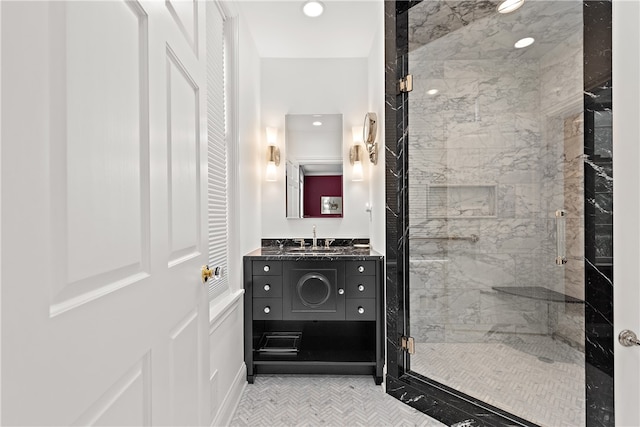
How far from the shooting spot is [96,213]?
0.64 meters

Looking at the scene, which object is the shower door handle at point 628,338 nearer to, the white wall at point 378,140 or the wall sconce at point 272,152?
the white wall at point 378,140

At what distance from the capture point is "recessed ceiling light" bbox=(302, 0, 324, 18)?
7.62 feet

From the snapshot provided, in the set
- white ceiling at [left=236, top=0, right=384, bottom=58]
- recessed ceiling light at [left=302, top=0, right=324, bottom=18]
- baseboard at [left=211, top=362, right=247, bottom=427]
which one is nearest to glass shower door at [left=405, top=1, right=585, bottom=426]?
white ceiling at [left=236, top=0, right=384, bottom=58]

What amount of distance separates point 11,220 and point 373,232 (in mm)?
2603

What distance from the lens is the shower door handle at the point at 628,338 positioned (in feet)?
3.23

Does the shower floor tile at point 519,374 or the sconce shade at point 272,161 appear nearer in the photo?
the shower floor tile at point 519,374

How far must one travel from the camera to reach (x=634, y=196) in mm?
1033

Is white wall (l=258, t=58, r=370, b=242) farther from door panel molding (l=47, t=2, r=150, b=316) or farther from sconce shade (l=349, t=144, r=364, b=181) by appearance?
door panel molding (l=47, t=2, r=150, b=316)

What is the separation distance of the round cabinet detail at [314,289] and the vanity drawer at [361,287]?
149mm

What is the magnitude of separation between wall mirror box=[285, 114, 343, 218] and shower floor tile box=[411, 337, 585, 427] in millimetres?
1517

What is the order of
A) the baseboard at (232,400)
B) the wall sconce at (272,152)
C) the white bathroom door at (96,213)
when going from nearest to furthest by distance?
the white bathroom door at (96,213) → the baseboard at (232,400) → the wall sconce at (272,152)

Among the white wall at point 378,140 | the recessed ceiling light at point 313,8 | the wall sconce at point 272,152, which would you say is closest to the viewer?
the recessed ceiling light at point 313,8

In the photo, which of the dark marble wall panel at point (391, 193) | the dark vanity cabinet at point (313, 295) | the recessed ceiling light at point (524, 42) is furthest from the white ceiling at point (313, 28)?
the dark vanity cabinet at point (313, 295)

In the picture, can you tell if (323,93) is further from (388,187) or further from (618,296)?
(618,296)
